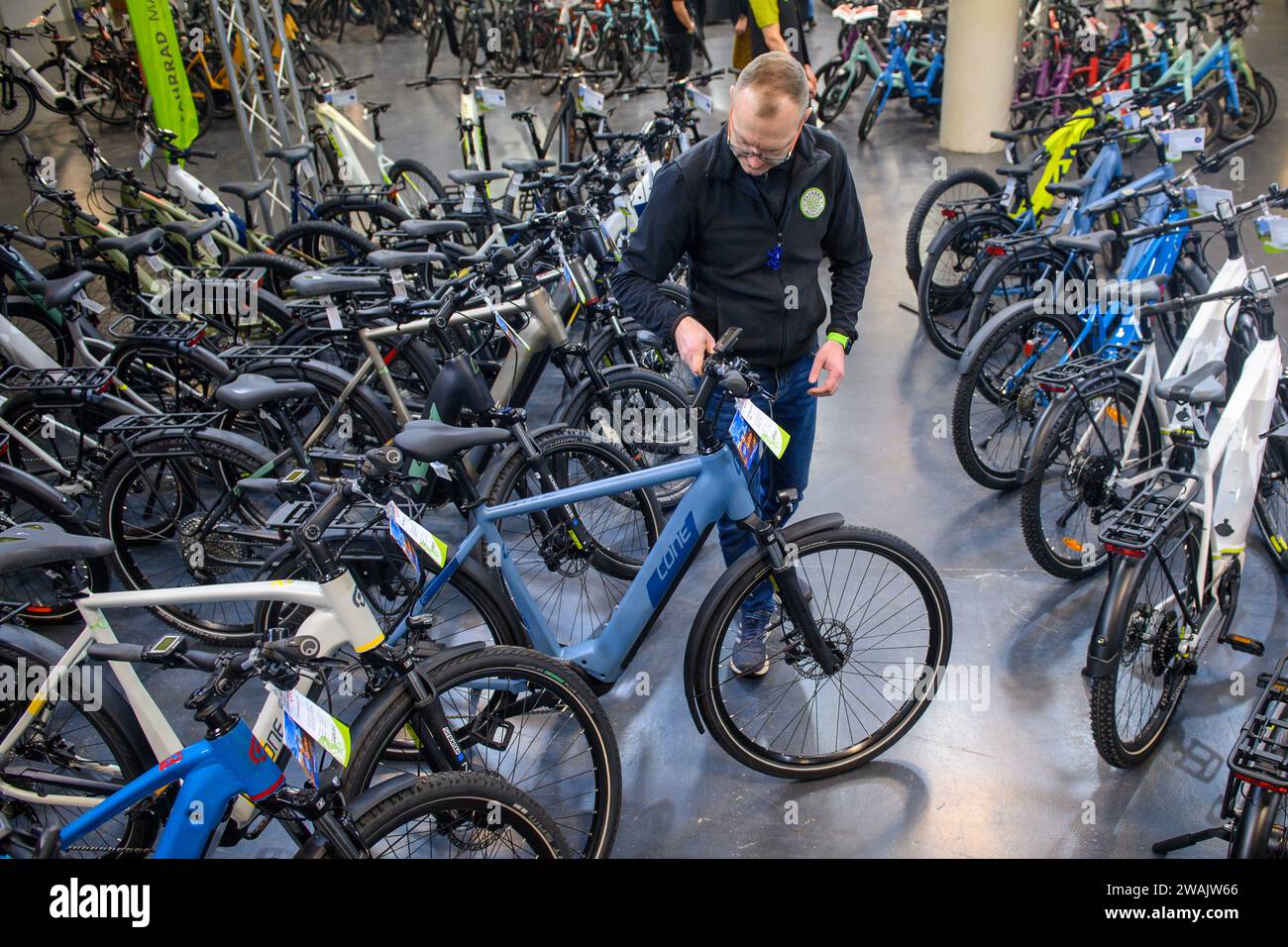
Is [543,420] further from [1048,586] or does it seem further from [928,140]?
[928,140]

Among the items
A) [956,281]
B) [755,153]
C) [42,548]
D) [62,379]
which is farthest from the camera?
[956,281]

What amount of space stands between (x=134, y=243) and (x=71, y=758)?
8.00ft

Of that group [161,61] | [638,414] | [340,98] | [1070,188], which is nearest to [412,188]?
[340,98]

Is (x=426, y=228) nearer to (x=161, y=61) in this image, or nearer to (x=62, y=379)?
(x=62, y=379)

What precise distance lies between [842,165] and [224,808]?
6.72 ft

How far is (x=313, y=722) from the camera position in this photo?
172cm

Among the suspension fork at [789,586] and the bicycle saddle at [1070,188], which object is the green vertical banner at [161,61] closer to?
the bicycle saddle at [1070,188]

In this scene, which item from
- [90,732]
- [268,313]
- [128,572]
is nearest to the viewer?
[90,732]

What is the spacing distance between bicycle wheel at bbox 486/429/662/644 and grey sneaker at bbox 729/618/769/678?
404mm

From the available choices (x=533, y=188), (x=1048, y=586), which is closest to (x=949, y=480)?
(x=1048, y=586)

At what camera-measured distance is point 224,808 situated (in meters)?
1.80

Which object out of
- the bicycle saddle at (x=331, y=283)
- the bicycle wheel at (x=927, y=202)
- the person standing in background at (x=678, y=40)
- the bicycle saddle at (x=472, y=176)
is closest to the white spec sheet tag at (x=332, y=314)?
the bicycle saddle at (x=331, y=283)

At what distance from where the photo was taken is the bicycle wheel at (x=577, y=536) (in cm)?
294

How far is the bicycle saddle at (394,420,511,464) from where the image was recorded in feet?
7.45
